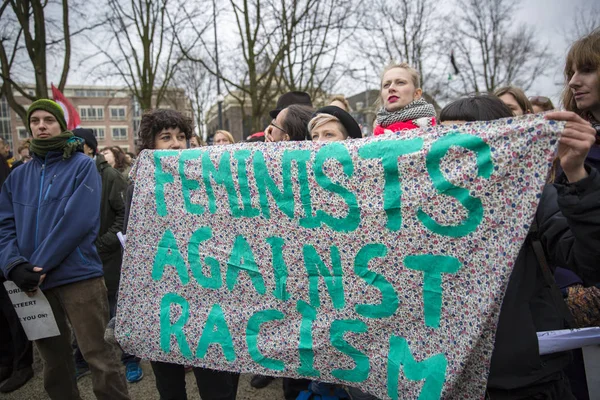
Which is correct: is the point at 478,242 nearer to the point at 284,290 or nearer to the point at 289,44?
the point at 284,290

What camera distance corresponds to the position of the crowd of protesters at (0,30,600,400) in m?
1.44

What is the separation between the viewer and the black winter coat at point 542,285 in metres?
1.34

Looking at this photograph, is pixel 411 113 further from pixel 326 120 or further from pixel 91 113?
pixel 91 113

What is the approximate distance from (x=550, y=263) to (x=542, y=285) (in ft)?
0.30

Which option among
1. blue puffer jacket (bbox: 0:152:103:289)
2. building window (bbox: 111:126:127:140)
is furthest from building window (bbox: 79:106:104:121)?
blue puffer jacket (bbox: 0:152:103:289)

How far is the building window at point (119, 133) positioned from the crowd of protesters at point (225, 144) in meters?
74.4

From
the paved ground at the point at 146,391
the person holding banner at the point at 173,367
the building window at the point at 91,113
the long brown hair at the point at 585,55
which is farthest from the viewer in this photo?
the building window at the point at 91,113

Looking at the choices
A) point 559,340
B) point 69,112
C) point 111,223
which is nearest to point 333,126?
point 559,340

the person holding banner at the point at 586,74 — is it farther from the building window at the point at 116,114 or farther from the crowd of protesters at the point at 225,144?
the building window at the point at 116,114

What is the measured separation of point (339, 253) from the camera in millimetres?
1847

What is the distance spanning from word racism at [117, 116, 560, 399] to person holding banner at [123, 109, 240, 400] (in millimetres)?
151

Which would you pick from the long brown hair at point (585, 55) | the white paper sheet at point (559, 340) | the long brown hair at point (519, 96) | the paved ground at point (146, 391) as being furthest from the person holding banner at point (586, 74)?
the paved ground at point (146, 391)

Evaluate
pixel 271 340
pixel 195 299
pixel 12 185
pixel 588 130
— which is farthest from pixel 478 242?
pixel 12 185

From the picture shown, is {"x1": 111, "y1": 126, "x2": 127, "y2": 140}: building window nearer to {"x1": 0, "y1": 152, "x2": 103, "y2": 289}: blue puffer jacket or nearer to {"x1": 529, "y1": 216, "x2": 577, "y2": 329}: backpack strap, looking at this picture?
{"x1": 0, "y1": 152, "x2": 103, "y2": 289}: blue puffer jacket
